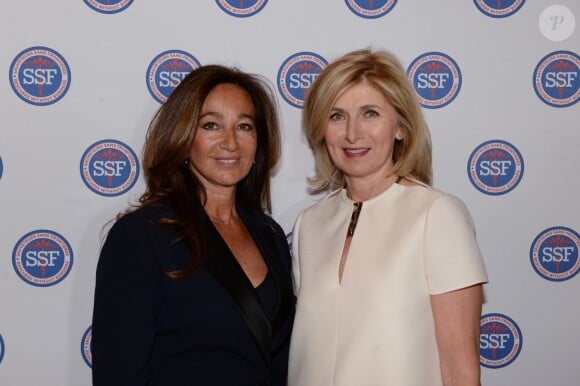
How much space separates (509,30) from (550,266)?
876 millimetres

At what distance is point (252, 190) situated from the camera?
Result: 2152 millimetres

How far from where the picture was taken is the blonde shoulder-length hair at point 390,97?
1740 millimetres

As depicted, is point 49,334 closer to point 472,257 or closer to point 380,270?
point 380,270

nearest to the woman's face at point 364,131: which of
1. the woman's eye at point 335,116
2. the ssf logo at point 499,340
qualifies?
the woman's eye at point 335,116

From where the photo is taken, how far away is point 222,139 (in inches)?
73.2

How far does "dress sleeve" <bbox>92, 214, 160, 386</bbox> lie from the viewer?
1646 millimetres

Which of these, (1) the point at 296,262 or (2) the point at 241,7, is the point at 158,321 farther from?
(2) the point at 241,7

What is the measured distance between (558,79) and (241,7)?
1175 mm

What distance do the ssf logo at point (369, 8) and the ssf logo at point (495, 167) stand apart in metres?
0.60

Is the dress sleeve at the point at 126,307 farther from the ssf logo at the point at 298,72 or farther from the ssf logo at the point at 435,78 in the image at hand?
the ssf logo at the point at 435,78

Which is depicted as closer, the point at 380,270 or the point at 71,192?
the point at 380,270

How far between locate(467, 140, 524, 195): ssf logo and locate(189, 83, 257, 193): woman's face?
852 mm

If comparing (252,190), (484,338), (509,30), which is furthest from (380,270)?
(509,30)

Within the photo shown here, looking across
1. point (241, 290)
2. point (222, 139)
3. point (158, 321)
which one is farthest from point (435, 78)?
point (158, 321)
